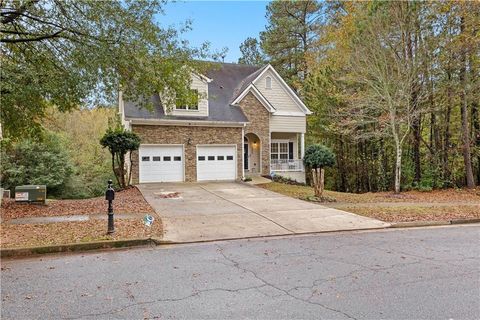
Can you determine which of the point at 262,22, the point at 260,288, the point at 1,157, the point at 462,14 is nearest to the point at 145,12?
the point at 260,288

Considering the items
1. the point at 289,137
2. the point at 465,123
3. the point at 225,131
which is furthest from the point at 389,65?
the point at 225,131

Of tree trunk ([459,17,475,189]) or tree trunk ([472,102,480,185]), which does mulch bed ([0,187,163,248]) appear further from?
tree trunk ([472,102,480,185])

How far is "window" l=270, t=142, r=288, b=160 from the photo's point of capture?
2297cm

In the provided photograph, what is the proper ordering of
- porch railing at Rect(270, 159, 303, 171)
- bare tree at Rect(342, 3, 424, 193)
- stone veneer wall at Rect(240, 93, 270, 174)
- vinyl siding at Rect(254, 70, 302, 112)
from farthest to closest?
1. vinyl siding at Rect(254, 70, 302, 112)
2. porch railing at Rect(270, 159, 303, 171)
3. stone veneer wall at Rect(240, 93, 270, 174)
4. bare tree at Rect(342, 3, 424, 193)

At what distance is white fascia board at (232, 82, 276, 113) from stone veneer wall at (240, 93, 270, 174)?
0.59 ft

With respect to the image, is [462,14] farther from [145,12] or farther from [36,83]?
Answer: [36,83]

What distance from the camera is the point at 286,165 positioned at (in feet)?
72.8

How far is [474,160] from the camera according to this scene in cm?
1978

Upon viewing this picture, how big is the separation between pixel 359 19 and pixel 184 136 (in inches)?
408

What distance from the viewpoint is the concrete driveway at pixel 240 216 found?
7918 millimetres

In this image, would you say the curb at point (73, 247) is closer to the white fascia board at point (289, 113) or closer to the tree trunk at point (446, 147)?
the white fascia board at point (289, 113)

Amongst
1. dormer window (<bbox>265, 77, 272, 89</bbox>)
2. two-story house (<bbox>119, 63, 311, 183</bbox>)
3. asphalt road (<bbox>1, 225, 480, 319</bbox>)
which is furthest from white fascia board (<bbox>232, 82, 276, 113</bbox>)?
asphalt road (<bbox>1, 225, 480, 319</bbox>)

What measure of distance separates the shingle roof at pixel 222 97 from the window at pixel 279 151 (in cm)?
360

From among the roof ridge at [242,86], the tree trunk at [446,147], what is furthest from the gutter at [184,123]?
the tree trunk at [446,147]
